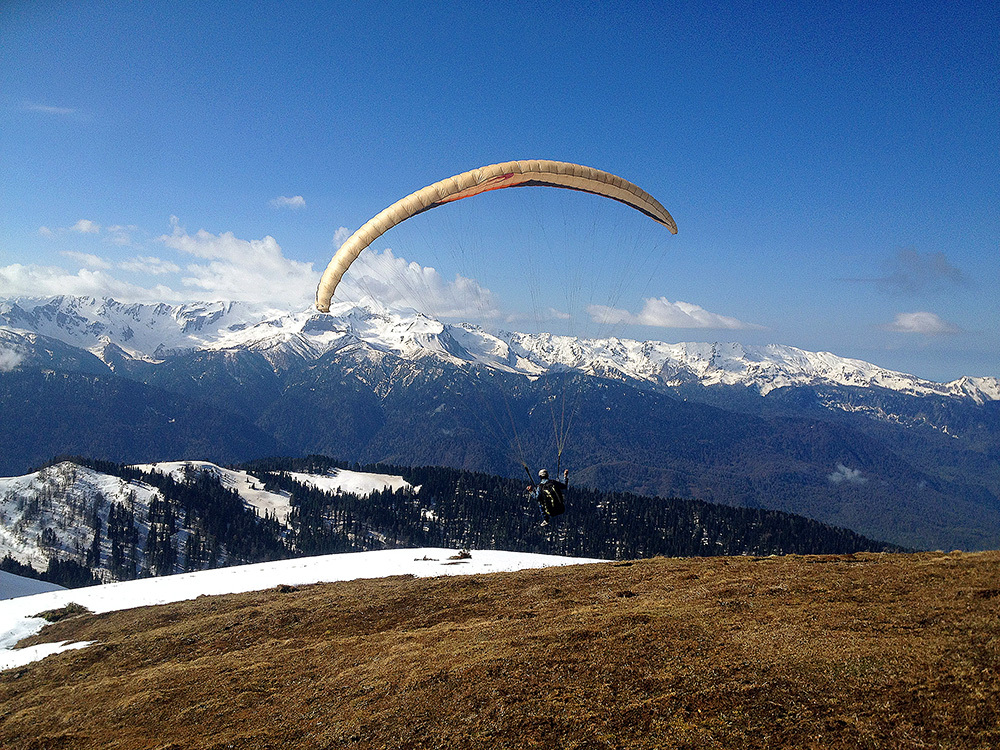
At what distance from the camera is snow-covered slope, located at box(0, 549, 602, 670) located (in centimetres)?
3622

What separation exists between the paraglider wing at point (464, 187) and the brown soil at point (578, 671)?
1548cm

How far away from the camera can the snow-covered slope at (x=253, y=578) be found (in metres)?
36.2

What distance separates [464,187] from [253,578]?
36.7 metres

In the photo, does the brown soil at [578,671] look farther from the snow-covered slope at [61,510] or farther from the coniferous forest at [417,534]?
the snow-covered slope at [61,510]

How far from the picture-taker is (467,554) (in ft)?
159

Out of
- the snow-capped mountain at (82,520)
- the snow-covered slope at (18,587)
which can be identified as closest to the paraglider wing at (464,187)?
the snow-covered slope at (18,587)

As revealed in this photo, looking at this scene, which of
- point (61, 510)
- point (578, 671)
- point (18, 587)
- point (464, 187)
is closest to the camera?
point (578, 671)

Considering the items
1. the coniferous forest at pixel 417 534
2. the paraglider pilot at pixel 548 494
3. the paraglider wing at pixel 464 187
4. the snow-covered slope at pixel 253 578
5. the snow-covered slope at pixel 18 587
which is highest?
the paraglider wing at pixel 464 187

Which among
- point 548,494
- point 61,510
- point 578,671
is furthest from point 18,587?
point 61,510

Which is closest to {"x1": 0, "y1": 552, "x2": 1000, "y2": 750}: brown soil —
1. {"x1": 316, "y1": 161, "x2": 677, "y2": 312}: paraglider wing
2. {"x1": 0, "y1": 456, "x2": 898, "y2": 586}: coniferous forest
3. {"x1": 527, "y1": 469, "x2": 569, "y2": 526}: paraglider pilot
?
{"x1": 527, "y1": 469, "x2": 569, "y2": 526}: paraglider pilot

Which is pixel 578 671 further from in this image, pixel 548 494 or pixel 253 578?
pixel 253 578

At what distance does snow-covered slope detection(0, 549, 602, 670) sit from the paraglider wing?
25314 millimetres

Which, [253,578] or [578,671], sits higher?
[578,671]

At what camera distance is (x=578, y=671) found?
1590 cm
